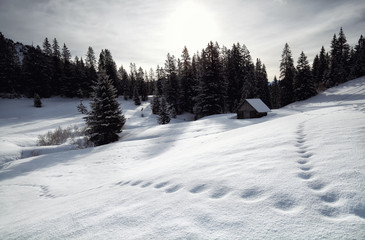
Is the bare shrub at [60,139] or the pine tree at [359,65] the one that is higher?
the pine tree at [359,65]

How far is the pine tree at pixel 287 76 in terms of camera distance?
1718 inches

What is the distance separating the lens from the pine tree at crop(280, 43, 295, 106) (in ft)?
143

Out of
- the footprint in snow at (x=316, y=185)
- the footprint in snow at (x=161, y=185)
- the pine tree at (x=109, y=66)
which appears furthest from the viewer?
the pine tree at (x=109, y=66)

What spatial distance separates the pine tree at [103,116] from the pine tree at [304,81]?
43.0m

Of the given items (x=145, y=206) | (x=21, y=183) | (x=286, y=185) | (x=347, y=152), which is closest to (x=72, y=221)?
(x=145, y=206)

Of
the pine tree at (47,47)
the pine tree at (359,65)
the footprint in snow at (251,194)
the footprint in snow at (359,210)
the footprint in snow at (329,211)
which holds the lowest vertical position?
the footprint in snow at (251,194)

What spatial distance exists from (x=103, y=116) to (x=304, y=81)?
45549 mm

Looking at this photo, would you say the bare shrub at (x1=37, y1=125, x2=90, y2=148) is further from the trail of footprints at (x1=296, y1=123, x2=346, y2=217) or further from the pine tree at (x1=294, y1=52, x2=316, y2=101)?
the pine tree at (x1=294, y1=52, x2=316, y2=101)

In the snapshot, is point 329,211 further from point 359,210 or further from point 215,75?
point 215,75

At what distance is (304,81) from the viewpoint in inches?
1575

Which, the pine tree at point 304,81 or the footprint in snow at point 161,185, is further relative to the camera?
the pine tree at point 304,81

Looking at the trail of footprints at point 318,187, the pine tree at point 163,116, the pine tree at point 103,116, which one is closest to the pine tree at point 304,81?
the pine tree at point 163,116

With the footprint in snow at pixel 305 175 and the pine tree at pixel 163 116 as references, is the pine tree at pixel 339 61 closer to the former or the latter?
the pine tree at pixel 163 116

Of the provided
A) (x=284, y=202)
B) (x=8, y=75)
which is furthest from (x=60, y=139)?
(x=8, y=75)
